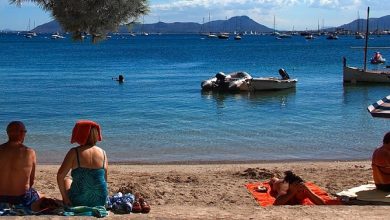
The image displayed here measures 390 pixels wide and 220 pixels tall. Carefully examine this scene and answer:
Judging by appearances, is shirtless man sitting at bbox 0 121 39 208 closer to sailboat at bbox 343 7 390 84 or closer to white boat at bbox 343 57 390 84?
sailboat at bbox 343 7 390 84

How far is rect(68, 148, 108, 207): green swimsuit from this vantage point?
7781mm

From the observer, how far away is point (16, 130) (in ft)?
25.7

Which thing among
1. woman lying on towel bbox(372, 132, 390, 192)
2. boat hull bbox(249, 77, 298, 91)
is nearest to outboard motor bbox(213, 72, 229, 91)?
boat hull bbox(249, 77, 298, 91)

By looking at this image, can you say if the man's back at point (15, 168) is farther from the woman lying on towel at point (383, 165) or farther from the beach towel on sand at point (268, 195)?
the woman lying on towel at point (383, 165)

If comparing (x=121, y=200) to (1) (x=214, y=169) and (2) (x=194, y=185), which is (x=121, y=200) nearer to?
(2) (x=194, y=185)

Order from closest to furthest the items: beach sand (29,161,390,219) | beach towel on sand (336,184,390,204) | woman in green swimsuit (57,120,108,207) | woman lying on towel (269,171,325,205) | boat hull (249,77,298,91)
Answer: woman in green swimsuit (57,120,108,207), beach sand (29,161,390,219), beach towel on sand (336,184,390,204), woman lying on towel (269,171,325,205), boat hull (249,77,298,91)

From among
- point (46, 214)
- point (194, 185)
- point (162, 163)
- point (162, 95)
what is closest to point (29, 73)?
point (162, 95)

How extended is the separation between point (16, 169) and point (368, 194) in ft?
17.7

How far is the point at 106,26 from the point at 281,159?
9777 mm

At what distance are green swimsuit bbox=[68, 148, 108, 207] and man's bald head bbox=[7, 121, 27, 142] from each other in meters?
0.83

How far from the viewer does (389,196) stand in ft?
31.2

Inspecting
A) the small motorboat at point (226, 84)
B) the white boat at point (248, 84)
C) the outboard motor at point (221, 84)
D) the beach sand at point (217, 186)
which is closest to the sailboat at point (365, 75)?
the white boat at point (248, 84)

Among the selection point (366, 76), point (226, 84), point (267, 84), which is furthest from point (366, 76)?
point (226, 84)

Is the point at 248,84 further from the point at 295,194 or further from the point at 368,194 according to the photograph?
the point at 295,194
